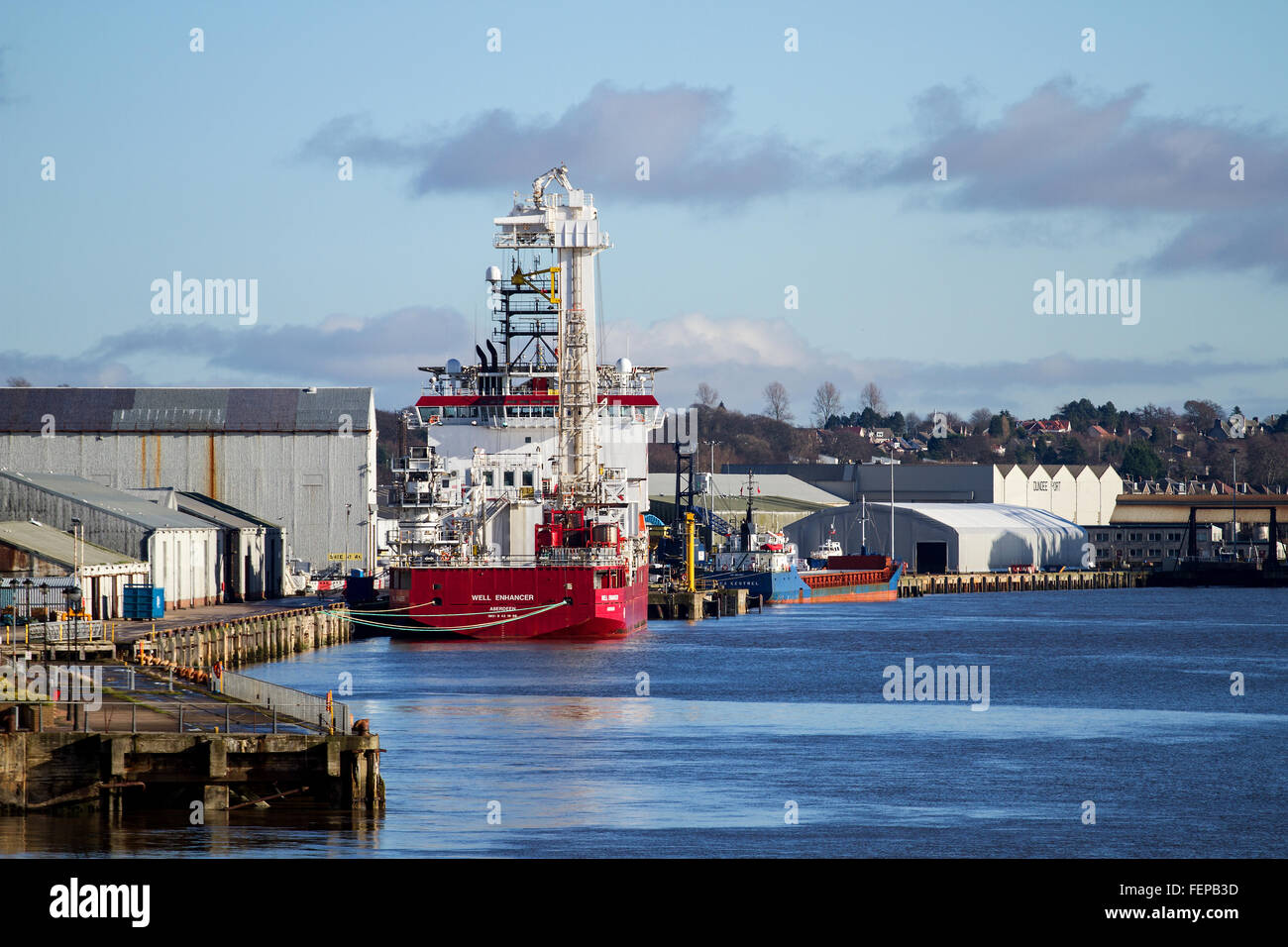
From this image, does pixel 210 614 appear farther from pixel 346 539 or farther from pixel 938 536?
pixel 938 536

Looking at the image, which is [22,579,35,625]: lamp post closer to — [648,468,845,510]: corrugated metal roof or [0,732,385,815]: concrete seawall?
[0,732,385,815]: concrete seawall

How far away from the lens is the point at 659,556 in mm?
116562

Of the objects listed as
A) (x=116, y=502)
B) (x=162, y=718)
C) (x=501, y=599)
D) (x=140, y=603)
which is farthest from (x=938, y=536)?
(x=162, y=718)

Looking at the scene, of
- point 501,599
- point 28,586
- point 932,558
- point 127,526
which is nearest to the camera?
point 28,586

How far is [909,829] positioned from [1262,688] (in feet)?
92.2

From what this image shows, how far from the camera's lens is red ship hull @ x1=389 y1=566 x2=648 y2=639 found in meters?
61.4

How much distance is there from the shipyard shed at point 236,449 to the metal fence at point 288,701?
173ft

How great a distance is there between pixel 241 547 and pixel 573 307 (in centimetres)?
1822

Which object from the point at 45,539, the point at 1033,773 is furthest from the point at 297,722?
the point at 45,539

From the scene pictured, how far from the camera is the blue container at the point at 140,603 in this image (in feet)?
181

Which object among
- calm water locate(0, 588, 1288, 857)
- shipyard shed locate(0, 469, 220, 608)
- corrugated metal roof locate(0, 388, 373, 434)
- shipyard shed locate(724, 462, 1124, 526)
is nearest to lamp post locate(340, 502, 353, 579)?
corrugated metal roof locate(0, 388, 373, 434)

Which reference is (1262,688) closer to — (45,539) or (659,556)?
(45,539)

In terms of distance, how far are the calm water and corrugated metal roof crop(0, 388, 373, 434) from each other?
77.7 ft

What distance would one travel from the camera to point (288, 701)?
30.3 metres
